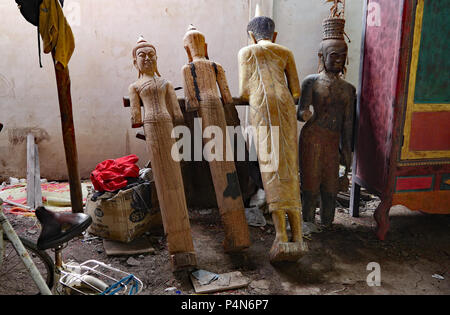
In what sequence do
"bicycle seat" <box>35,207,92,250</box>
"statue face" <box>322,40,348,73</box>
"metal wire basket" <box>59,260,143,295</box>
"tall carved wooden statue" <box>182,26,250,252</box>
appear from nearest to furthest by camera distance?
1. "bicycle seat" <box>35,207,92,250</box>
2. "metal wire basket" <box>59,260,143,295</box>
3. "tall carved wooden statue" <box>182,26,250,252</box>
4. "statue face" <box>322,40,348,73</box>

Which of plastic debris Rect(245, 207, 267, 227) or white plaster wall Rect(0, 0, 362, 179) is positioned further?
white plaster wall Rect(0, 0, 362, 179)

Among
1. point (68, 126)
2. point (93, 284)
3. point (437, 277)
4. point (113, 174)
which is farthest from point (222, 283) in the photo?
point (68, 126)

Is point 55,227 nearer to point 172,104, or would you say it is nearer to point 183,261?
point 183,261

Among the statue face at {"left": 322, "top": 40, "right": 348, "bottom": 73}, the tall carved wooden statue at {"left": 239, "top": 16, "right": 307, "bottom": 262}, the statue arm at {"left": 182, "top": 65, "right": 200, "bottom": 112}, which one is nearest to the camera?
the tall carved wooden statue at {"left": 239, "top": 16, "right": 307, "bottom": 262}

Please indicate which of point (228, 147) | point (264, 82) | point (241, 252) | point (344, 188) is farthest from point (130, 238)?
point (344, 188)

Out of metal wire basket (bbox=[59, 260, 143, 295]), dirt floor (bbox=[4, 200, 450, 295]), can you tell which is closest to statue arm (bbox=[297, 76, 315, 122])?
dirt floor (bbox=[4, 200, 450, 295])

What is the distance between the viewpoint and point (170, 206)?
8.98ft

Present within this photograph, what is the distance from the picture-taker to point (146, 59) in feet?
9.73

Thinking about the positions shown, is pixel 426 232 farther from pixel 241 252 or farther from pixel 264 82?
pixel 264 82

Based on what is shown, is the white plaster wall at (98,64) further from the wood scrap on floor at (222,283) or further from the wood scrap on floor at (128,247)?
the wood scrap on floor at (222,283)

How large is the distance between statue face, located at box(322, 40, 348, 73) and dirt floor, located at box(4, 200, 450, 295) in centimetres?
158

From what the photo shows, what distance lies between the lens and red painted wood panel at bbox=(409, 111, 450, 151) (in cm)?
319

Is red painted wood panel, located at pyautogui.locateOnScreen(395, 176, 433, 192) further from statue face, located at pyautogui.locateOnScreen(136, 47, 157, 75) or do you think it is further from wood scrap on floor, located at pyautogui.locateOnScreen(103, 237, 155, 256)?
statue face, located at pyautogui.locateOnScreen(136, 47, 157, 75)

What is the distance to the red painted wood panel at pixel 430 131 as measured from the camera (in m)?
3.19
